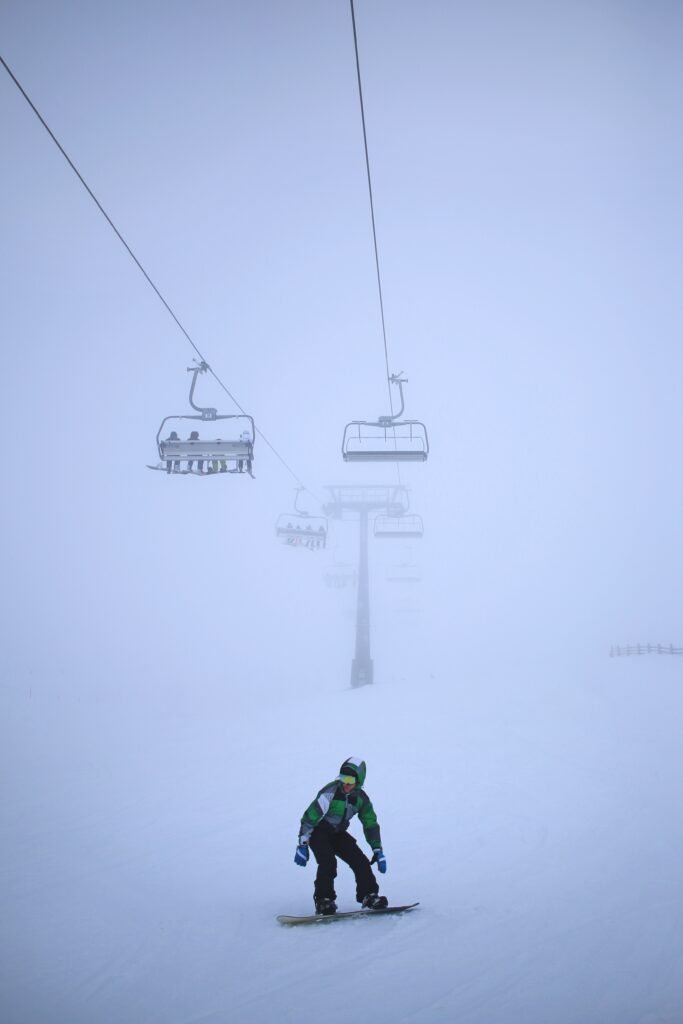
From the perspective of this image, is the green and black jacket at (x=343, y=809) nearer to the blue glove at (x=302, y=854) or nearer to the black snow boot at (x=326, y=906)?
the blue glove at (x=302, y=854)

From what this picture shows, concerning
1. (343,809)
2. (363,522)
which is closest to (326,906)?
(343,809)

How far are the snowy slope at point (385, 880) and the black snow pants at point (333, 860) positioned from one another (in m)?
0.41

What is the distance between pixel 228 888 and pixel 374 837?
226cm

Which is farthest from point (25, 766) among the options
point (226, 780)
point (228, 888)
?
point (228, 888)

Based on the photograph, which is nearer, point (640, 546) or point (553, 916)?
point (553, 916)

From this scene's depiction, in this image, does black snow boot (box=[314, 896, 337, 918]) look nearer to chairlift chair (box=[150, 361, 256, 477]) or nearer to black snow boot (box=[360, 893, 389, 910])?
black snow boot (box=[360, 893, 389, 910])

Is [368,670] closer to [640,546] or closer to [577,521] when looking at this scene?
[640,546]

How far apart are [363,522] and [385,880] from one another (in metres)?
17.1

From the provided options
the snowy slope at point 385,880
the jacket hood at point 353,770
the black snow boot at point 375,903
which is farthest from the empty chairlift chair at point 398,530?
the black snow boot at point 375,903

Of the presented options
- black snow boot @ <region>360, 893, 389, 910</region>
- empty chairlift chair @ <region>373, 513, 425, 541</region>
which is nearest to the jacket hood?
black snow boot @ <region>360, 893, 389, 910</region>

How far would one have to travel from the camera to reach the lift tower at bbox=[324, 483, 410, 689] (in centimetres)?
2045

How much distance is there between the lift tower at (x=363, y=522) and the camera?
20.5 m

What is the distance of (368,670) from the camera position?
67.2ft

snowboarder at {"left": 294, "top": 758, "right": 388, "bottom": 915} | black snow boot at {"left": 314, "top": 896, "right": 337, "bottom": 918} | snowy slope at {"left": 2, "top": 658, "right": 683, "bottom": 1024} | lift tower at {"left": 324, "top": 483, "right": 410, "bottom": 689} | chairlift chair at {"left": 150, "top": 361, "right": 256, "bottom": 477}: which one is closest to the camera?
snowy slope at {"left": 2, "top": 658, "right": 683, "bottom": 1024}
